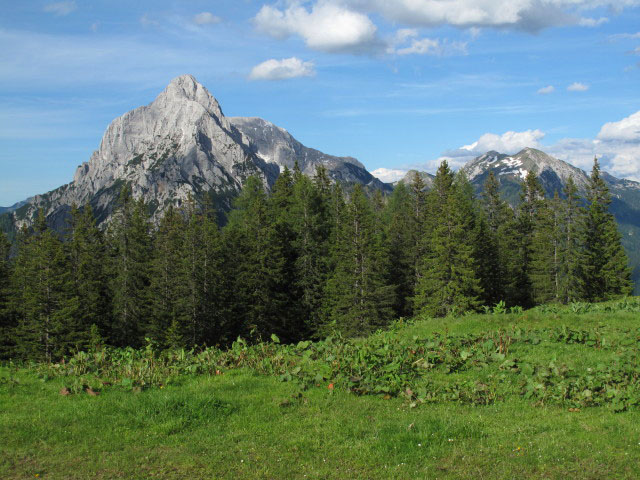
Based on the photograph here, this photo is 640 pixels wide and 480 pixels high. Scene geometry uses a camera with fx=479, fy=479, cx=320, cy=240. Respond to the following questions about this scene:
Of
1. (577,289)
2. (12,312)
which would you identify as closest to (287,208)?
(12,312)

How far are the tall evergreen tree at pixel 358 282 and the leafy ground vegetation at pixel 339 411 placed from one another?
29.9 meters

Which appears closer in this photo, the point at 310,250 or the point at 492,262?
the point at 310,250

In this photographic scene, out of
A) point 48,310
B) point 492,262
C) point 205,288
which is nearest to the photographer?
point 48,310

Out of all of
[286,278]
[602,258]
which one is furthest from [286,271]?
[602,258]

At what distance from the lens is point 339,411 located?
9953 millimetres

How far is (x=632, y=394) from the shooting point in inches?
397

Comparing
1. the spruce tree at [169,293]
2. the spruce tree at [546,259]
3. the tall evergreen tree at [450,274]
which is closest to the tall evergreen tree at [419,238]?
the tall evergreen tree at [450,274]

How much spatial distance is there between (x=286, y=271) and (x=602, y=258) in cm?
3729

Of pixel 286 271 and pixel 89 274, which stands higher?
pixel 89 274

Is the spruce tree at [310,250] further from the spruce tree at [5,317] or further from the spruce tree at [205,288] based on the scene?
the spruce tree at [5,317]

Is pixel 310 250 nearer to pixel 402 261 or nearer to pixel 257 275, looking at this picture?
pixel 257 275

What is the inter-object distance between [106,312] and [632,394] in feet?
155

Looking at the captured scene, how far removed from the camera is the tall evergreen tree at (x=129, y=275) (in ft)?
155

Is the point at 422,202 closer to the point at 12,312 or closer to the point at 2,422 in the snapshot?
the point at 12,312
